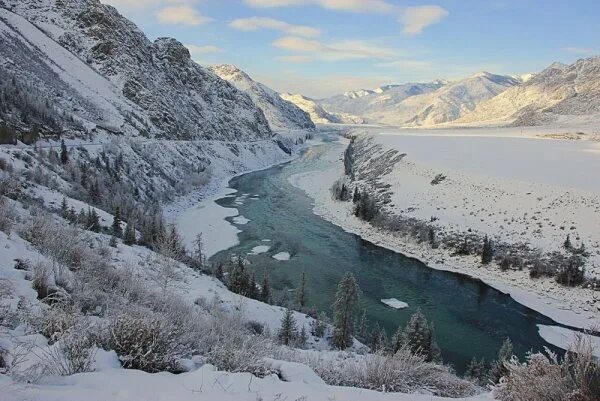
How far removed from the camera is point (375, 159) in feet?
268

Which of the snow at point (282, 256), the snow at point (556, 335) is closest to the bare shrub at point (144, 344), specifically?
the snow at point (556, 335)

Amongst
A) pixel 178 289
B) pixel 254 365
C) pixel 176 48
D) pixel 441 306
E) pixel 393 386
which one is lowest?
pixel 441 306

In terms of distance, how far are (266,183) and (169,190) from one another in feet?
79.6

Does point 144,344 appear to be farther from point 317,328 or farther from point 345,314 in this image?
point 345,314

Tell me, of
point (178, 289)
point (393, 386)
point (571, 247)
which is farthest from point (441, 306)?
point (393, 386)

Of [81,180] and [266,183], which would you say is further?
[266,183]

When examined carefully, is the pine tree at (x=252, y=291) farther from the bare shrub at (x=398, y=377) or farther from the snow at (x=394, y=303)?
the bare shrub at (x=398, y=377)

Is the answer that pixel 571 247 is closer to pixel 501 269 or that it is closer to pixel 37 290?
pixel 501 269

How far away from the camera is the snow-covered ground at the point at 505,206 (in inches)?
1331

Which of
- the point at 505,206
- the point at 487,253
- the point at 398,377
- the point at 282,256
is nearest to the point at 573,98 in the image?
the point at 505,206

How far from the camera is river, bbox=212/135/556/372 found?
1054 inches

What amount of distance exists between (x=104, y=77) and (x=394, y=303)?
248 feet

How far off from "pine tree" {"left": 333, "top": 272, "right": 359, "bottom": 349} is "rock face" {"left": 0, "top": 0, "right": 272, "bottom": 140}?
37.9 m

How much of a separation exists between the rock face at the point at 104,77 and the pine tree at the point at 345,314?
124 ft
